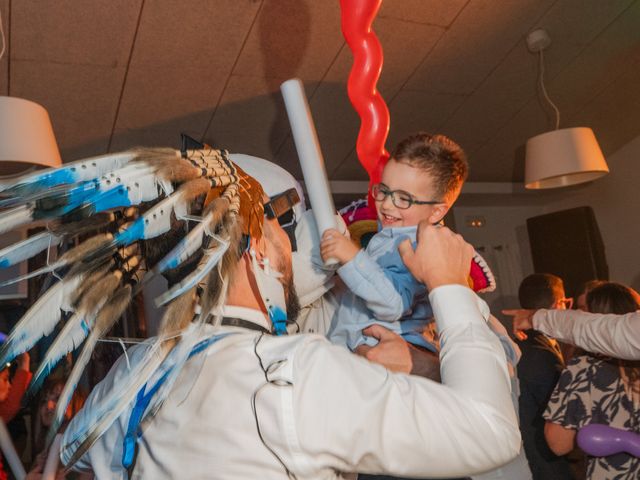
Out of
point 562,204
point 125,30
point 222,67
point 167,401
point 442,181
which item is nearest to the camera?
point 167,401

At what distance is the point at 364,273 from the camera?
148cm

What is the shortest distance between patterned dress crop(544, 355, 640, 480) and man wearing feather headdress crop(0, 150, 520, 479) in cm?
168

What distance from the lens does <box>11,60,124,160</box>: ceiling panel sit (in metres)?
3.65

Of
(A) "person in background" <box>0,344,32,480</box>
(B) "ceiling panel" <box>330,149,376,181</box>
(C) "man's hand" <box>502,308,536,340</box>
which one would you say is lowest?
(A) "person in background" <box>0,344,32,480</box>

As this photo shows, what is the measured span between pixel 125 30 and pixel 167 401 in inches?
120

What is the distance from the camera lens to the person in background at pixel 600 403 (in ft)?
7.58

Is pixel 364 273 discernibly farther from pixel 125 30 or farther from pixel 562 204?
pixel 562 204

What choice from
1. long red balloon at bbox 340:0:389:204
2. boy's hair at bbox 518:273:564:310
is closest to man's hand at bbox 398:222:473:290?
long red balloon at bbox 340:0:389:204

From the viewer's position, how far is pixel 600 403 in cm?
239

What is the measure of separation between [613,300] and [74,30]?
3.23 metres

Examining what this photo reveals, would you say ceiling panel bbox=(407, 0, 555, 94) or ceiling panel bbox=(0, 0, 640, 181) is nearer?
ceiling panel bbox=(0, 0, 640, 181)

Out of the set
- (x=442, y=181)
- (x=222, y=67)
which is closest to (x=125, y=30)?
(x=222, y=67)

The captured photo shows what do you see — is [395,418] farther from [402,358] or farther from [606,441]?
[606,441]

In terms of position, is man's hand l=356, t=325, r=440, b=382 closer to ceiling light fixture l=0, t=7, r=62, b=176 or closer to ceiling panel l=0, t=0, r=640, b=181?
ceiling light fixture l=0, t=7, r=62, b=176
